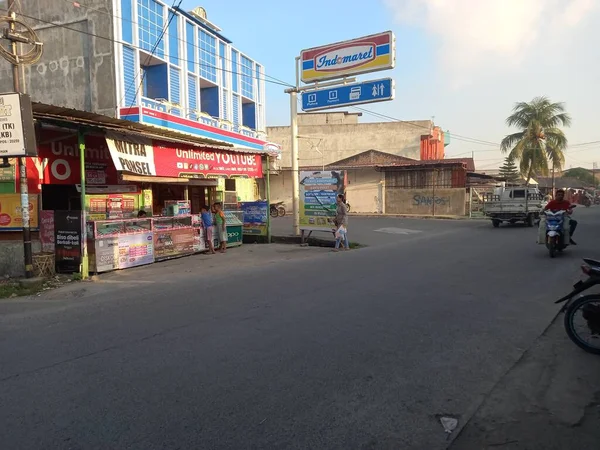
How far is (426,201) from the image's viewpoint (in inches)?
1366

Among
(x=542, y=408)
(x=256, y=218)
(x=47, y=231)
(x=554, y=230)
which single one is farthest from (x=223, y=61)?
(x=542, y=408)

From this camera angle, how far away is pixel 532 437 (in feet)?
11.0

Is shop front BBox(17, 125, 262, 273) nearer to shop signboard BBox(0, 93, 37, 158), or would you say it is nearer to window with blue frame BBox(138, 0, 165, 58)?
shop signboard BBox(0, 93, 37, 158)

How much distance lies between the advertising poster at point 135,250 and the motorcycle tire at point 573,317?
980 centimetres

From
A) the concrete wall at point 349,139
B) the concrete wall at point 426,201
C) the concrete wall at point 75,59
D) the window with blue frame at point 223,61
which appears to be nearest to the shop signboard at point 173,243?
the concrete wall at point 75,59

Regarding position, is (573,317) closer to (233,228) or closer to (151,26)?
(233,228)

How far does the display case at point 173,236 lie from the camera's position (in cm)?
1292

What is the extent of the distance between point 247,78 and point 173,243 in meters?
17.3

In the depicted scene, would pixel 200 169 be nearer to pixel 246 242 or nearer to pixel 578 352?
pixel 246 242

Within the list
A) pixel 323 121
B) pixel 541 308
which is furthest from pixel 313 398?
pixel 323 121

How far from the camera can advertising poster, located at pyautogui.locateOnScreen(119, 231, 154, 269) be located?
1162 centimetres

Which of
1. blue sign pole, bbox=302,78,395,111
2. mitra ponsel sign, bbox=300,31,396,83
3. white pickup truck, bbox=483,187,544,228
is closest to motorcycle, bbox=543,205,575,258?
blue sign pole, bbox=302,78,395,111

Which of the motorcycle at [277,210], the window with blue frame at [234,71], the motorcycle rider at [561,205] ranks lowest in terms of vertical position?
the motorcycle at [277,210]

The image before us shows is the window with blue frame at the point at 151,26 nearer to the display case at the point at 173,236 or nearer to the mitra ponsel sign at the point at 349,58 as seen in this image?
the mitra ponsel sign at the point at 349,58
